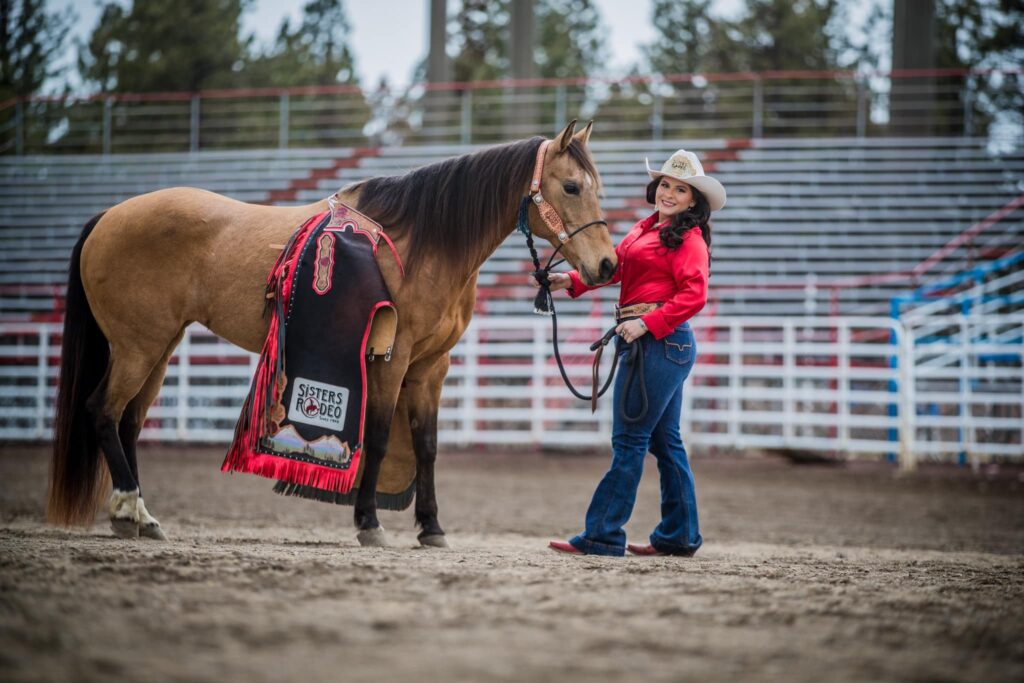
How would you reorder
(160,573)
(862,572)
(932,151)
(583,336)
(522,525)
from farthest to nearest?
(932,151), (583,336), (522,525), (862,572), (160,573)

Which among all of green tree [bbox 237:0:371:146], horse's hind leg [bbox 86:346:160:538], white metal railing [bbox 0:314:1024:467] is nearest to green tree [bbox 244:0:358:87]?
green tree [bbox 237:0:371:146]

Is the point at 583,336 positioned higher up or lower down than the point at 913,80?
lower down

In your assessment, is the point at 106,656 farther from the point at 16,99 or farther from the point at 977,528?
the point at 16,99

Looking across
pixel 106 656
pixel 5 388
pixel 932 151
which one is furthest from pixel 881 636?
pixel 932 151

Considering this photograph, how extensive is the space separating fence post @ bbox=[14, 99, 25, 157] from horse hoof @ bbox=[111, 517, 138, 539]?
13724 millimetres

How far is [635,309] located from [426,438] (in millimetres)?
989

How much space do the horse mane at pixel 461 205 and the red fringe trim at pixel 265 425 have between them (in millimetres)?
395

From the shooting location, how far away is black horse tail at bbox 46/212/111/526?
3.74 metres

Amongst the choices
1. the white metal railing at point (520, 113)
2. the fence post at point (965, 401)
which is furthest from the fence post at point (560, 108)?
the fence post at point (965, 401)

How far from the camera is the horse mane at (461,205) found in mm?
3561

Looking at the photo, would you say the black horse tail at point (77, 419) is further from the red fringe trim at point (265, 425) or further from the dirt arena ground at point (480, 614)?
the red fringe trim at point (265, 425)

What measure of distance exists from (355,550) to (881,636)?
6.14 feet

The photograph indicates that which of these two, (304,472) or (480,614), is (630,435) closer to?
(304,472)

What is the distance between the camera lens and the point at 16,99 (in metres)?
15.2
